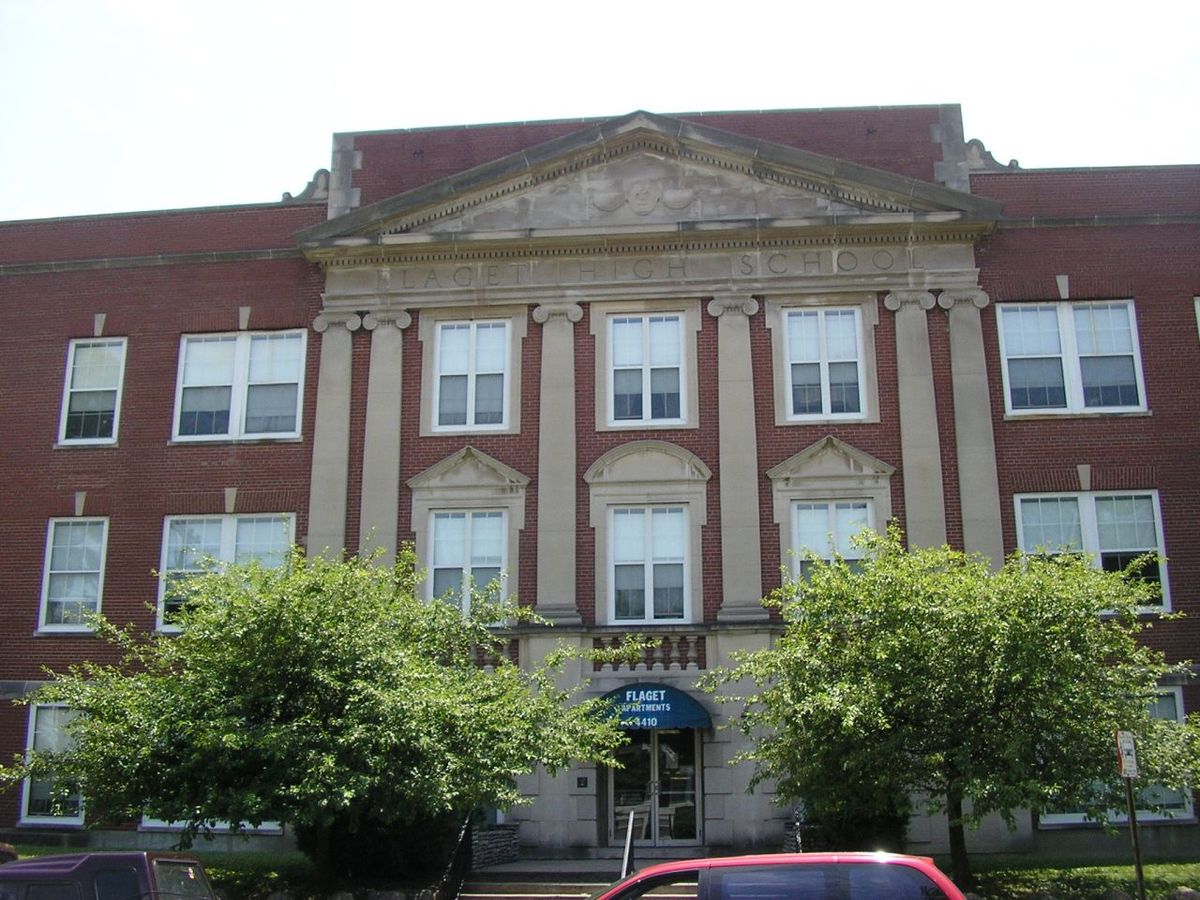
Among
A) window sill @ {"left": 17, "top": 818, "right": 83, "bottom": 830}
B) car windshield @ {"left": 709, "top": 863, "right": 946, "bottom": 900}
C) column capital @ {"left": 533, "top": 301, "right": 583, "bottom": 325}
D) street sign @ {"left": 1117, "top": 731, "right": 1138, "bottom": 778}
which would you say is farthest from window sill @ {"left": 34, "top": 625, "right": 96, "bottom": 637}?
street sign @ {"left": 1117, "top": 731, "right": 1138, "bottom": 778}

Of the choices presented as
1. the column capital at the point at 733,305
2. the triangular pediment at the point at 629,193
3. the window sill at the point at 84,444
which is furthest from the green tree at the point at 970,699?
the window sill at the point at 84,444

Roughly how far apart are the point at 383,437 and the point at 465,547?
2747mm

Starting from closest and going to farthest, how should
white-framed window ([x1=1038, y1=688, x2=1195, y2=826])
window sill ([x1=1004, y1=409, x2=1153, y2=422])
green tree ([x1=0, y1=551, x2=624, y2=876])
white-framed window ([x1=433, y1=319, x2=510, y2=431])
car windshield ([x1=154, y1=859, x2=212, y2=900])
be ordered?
car windshield ([x1=154, y1=859, x2=212, y2=900]) < green tree ([x1=0, y1=551, x2=624, y2=876]) < white-framed window ([x1=1038, y1=688, x2=1195, y2=826]) < window sill ([x1=1004, y1=409, x2=1153, y2=422]) < white-framed window ([x1=433, y1=319, x2=510, y2=431])

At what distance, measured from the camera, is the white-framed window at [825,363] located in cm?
2438

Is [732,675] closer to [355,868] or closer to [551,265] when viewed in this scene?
[355,868]

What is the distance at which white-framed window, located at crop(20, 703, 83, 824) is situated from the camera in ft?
78.1

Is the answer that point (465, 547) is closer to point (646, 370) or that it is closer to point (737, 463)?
point (646, 370)

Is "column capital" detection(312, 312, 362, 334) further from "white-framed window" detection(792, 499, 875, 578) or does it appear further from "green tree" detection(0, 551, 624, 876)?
"white-framed window" detection(792, 499, 875, 578)

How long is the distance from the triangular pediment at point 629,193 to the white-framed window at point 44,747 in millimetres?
10415

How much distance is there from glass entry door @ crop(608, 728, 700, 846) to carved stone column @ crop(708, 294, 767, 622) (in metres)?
2.52

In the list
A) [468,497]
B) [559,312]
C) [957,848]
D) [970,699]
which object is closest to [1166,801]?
[957,848]

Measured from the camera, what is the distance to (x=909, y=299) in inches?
971

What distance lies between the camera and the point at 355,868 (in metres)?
19.3

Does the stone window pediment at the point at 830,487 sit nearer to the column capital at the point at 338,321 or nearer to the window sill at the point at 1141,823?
the window sill at the point at 1141,823
